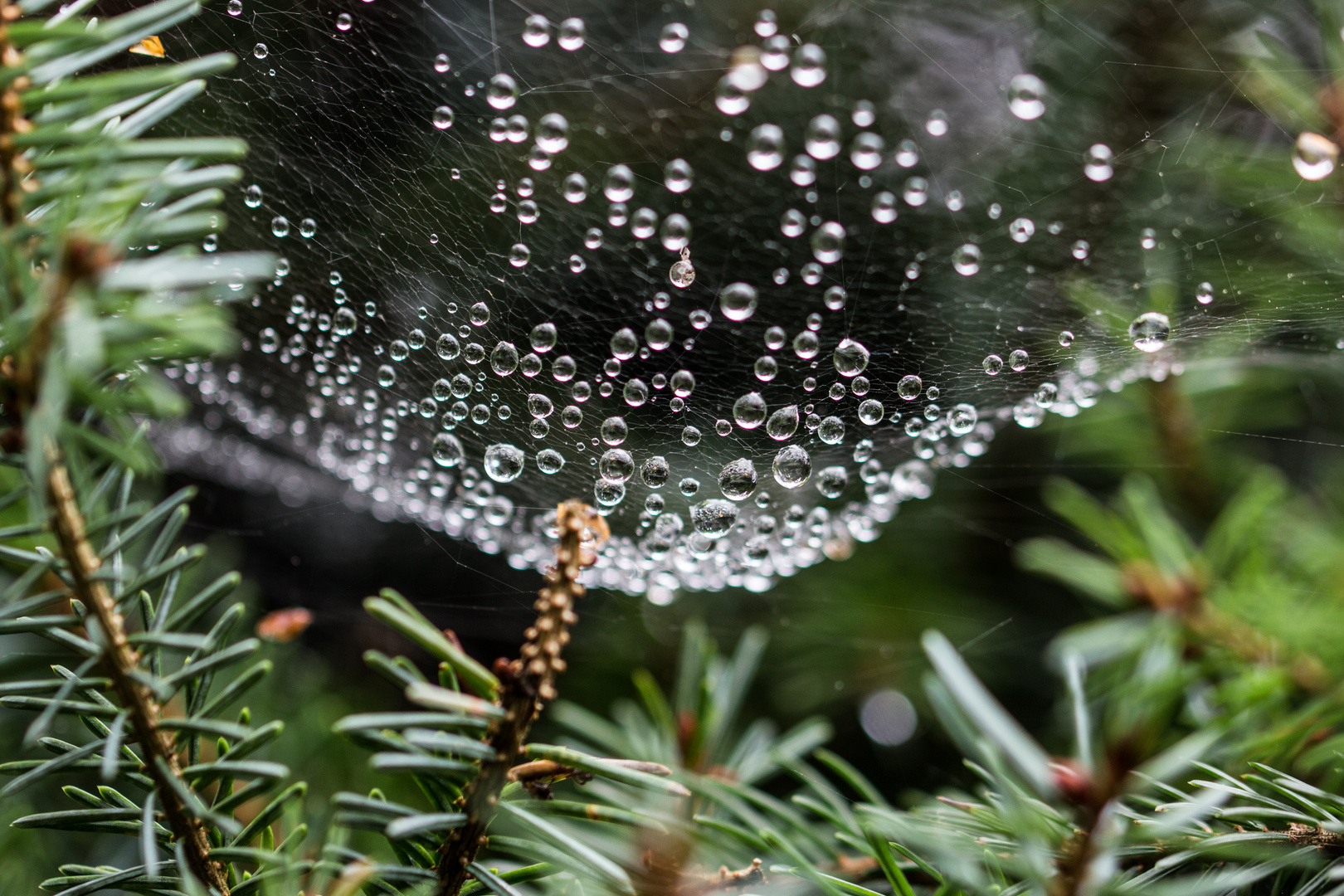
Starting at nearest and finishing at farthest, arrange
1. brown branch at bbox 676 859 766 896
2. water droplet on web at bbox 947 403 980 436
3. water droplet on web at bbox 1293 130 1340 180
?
brown branch at bbox 676 859 766 896
water droplet on web at bbox 1293 130 1340 180
water droplet on web at bbox 947 403 980 436

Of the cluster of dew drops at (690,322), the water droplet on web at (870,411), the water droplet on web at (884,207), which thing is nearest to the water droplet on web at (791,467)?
the cluster of dew drops at (690,322)

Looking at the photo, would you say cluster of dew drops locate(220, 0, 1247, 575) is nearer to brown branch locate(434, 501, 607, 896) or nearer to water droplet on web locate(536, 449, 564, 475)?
water droplet on web locate(536, 449, 564, 475)

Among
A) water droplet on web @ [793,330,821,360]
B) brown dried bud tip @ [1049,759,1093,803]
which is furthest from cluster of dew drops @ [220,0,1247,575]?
brown dried bud tip @ [1049,759,1093,803]

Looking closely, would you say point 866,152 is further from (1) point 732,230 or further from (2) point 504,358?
(2) point 504,358

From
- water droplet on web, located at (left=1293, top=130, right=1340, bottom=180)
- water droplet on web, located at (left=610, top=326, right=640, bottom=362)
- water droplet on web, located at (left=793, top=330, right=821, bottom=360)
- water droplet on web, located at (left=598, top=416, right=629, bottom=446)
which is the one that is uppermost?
water droplet on web, located at (left=1293, top=130, right=1340, bottom=180)

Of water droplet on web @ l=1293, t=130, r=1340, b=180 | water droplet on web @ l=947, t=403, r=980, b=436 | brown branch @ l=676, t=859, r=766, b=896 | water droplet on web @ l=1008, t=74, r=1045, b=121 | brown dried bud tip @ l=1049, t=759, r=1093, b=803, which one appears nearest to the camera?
brown dried bud tip @ l=1049, t=759, r=1093, b=803
